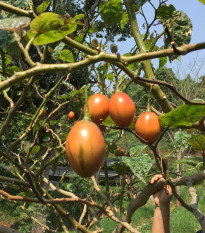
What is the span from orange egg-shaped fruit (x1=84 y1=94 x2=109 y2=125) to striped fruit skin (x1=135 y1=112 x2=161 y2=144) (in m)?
0.10

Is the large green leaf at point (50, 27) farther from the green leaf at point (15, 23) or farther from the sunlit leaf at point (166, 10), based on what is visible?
the sunlit leaf at point (166, 10)

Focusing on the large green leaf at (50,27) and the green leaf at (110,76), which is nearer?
the large green leaf at (50,27)

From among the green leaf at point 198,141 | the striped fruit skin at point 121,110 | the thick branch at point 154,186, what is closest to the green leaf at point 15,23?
the striped fruit skin at point 121,110

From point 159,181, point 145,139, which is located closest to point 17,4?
point 145,139

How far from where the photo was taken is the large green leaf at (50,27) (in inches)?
16.1

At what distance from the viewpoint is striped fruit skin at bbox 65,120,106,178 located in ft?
1.53

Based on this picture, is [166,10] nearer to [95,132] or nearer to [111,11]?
[111,11]

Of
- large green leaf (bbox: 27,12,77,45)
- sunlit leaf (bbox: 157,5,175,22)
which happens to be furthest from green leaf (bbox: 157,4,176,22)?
large green leaf (bbox: 27,12,77,45)

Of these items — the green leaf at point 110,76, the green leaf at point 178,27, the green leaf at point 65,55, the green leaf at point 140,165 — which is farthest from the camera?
the green leaf at point 110,76

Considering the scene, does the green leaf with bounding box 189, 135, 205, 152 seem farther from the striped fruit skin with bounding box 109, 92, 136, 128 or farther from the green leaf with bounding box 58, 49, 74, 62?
the green leaf with bounding box 58, 49, 74, 62

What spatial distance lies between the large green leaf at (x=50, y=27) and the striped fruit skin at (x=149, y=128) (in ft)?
1.06

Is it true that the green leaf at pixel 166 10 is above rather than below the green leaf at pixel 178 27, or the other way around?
above

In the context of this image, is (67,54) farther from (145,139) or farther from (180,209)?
(180,209)

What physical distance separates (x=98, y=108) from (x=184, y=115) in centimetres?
22
